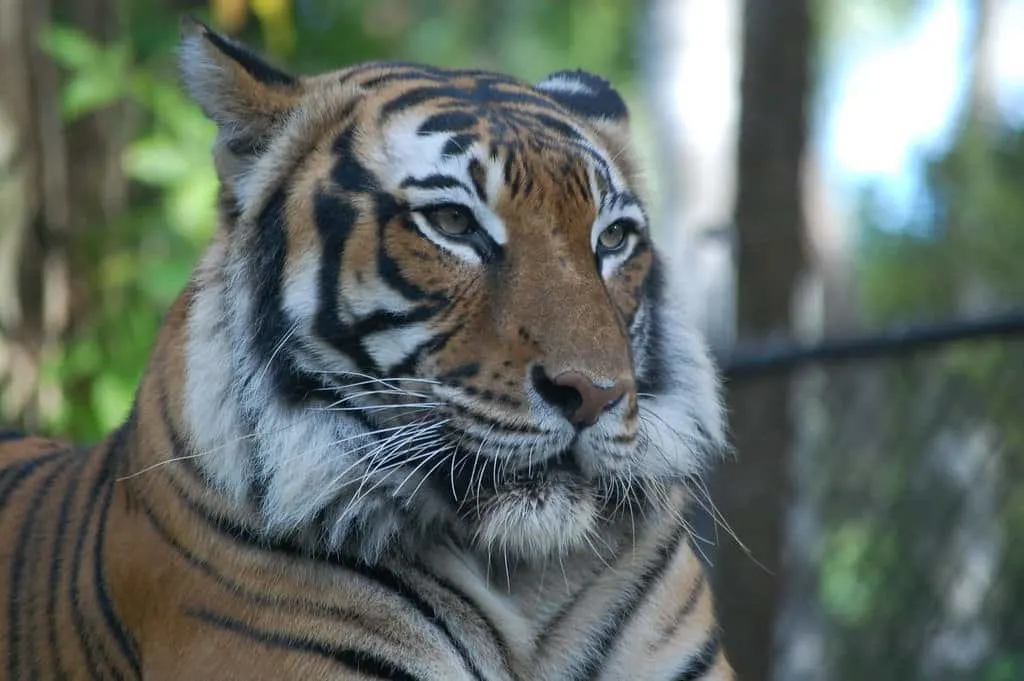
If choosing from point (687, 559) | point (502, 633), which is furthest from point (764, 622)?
point (502, 633)

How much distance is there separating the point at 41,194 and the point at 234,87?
127 inches

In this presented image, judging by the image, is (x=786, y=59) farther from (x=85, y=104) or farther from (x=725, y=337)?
(x=85, y=104)

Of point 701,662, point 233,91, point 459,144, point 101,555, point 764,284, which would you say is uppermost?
point 233,91

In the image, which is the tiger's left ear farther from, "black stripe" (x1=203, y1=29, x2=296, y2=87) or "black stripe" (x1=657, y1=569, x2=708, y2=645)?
"black stripe" (x1=657, y1=569, x2=708, y2=645)

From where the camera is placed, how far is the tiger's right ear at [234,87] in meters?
2.59

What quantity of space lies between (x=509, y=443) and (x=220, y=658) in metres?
0.63

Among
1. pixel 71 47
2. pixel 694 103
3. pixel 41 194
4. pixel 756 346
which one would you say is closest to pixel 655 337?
pixel 756 346

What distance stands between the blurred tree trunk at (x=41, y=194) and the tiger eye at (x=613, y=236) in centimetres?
329

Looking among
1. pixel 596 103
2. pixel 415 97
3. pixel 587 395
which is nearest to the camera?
pixel 587 395

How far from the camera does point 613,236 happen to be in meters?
2.65

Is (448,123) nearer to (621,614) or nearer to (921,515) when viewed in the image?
(621,614)

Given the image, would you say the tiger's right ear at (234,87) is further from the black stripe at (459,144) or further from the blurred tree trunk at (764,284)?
the blurred tree trunk at (764,284)

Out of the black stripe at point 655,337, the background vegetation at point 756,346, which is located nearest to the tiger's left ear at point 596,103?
the black stripe at point 655,337

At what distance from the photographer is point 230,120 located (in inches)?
104
